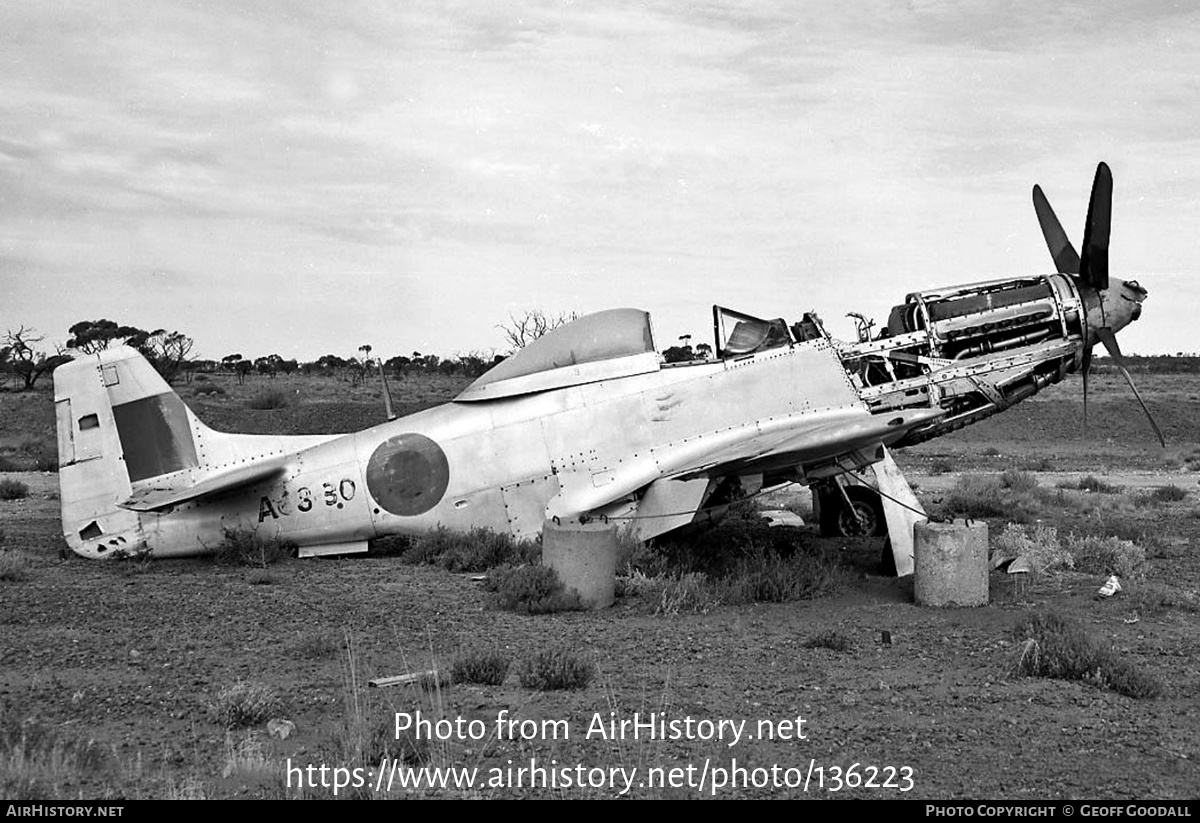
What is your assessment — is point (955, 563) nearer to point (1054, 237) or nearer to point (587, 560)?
point (587, 560)

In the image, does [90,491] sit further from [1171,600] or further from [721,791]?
[1171,600]

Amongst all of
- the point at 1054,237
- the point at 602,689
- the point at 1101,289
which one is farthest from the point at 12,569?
the point at 1054,237

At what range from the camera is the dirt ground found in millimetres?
4789

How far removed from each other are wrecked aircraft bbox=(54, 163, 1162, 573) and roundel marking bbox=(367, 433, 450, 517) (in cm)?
2

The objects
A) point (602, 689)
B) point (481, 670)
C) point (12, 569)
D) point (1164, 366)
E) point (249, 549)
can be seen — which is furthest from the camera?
point (1164, 366)

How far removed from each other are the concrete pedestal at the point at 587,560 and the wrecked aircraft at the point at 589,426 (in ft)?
3.54

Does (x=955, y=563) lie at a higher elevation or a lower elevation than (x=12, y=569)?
lower

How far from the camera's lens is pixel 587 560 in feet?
28.0

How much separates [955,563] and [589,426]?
11.6ft

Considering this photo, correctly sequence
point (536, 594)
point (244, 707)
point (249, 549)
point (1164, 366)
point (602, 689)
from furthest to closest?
point (1164, 366)
point (249, 549)
point (536, 594)
point (602, 689)
point (244, 707)

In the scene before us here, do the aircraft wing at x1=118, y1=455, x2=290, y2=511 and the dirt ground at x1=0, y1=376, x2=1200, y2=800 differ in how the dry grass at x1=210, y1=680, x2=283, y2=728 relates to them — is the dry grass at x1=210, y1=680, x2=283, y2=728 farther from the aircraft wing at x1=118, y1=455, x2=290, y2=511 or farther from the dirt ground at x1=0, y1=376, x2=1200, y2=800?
the aircraft wing at x1=118, y1=455, x2=290, y2=511

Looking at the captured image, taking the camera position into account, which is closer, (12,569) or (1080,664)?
(1080,664)

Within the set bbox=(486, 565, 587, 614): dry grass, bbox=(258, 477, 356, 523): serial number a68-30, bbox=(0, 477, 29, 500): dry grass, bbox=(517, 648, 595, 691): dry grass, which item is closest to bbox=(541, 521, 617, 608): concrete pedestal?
bbox=(486, 565, 587, 614): dry grass
